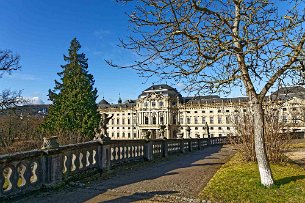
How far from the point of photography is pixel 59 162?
26.5 feet

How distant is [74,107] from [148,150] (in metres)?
24.6

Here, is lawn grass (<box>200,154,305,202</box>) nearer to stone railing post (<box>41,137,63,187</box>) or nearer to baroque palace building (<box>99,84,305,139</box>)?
stone railing post (<box>41,137,63,187</box>)

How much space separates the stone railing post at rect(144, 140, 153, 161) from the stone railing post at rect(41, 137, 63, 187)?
6112 millimetres

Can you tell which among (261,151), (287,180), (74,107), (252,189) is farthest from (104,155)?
(74,107)

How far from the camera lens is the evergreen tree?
35219mm

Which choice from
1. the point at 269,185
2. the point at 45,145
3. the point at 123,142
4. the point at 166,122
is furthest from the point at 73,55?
the point at 166,122

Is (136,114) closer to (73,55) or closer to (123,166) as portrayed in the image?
(73,55)

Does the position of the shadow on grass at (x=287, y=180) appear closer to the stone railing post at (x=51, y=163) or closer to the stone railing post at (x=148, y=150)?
the stone railing post at (x=51, y=163)

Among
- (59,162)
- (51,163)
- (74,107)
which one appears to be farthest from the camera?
(74,107)

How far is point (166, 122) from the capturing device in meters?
81.7

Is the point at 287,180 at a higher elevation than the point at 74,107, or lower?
lower

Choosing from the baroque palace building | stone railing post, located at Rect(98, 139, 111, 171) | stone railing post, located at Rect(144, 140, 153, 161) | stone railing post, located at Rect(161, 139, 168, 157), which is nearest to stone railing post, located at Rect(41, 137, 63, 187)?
stone railing post, located at Rect(98, 139, 111, 171)

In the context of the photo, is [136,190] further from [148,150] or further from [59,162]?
[148,150]

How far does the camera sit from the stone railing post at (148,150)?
1376 centimetres
